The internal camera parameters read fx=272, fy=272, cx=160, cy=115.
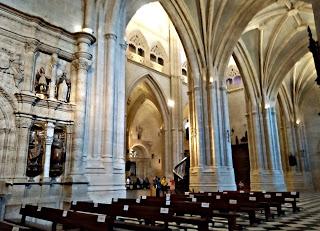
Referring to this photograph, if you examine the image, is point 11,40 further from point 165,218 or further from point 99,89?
point 165,218

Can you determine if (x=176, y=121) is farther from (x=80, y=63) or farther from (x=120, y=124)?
(x=80, y=63)

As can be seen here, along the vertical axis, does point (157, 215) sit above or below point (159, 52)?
below

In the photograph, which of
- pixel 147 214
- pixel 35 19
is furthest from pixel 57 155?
pixel 147 214

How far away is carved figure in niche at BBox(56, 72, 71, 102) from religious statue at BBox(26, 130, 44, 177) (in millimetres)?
1267

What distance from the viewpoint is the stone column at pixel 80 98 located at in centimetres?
774

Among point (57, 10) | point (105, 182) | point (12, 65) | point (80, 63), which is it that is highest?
point (57, 10)

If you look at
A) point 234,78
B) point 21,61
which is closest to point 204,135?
point 21,61

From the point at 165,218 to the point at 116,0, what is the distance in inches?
317

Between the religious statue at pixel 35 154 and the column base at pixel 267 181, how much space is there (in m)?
15.6

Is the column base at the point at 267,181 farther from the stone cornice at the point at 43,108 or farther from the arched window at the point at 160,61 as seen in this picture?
the stone cornice at the point at 43,108

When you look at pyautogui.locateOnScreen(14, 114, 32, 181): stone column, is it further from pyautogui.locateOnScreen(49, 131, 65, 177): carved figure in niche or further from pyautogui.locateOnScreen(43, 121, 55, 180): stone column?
pyautogui.locateOnScreen(49, 131, 65, 177): carved figure in niche

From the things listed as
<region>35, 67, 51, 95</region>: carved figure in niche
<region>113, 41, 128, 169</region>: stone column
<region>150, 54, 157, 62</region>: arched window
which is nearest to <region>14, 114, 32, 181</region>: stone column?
<region>35, 67, 51, 95</region>: carved figure in niche

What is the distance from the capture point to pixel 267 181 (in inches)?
741

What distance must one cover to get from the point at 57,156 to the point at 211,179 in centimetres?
834
